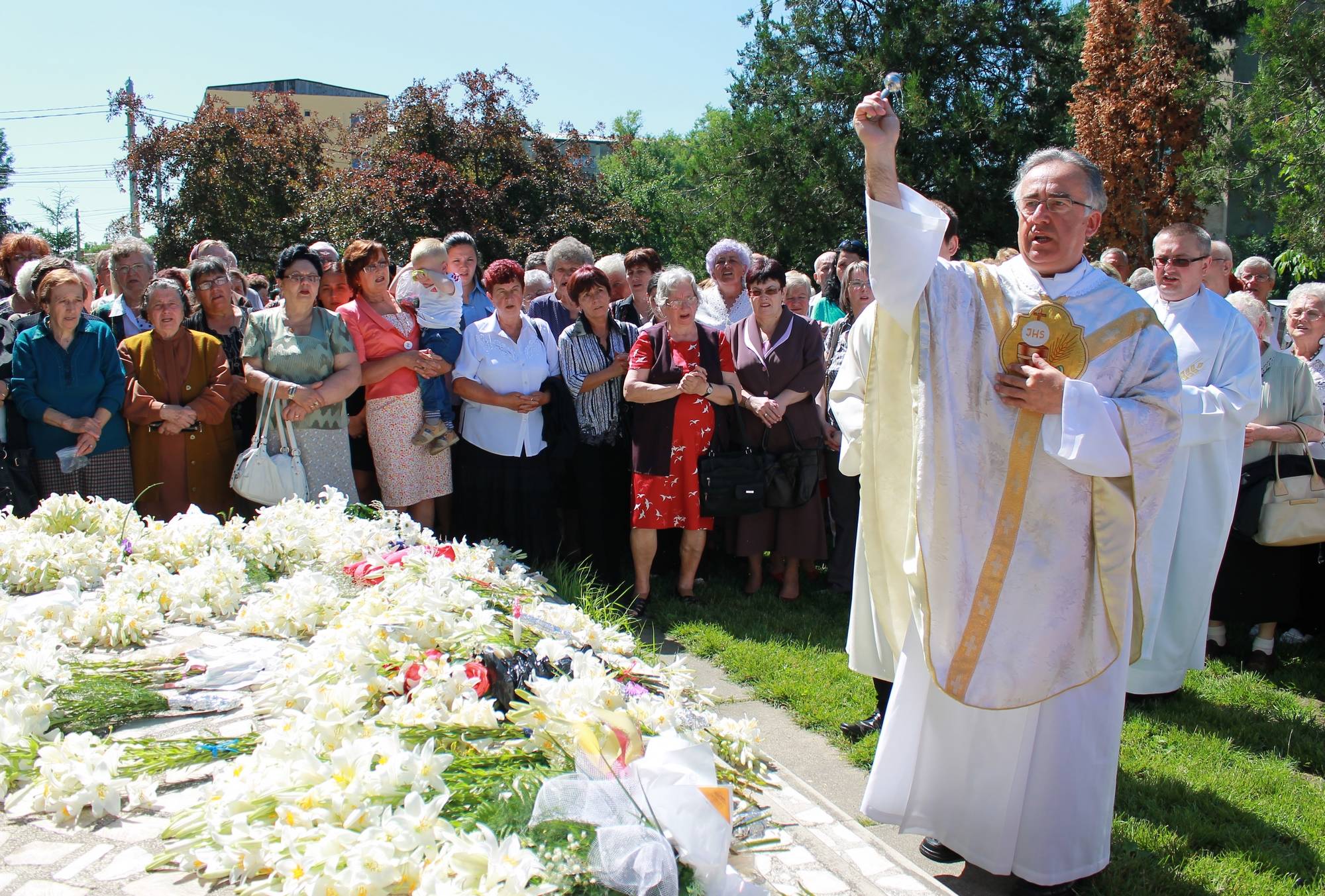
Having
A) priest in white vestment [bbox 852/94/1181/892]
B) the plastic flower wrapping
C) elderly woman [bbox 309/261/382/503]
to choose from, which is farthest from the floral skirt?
priest in white vestment [bbox 852/94/1181/892]

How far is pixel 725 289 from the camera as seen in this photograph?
7371 mm

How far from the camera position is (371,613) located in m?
3.47

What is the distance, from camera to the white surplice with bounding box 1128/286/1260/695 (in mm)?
4852

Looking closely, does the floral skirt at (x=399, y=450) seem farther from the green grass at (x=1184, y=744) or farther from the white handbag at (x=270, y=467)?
the green grass at (x=1184, y=744)

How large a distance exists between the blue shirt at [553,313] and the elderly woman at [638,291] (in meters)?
0.34

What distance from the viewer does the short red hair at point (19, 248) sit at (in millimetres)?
7516

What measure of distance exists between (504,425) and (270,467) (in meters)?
1.42

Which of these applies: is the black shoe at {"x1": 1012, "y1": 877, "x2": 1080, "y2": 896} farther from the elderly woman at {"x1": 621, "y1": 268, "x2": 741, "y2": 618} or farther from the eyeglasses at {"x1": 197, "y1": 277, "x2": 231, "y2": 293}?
the eyeglasses at {"x1": 197, "y1": 277, "x2": 231, "y2": 293}

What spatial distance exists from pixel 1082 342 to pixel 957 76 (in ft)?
63.6

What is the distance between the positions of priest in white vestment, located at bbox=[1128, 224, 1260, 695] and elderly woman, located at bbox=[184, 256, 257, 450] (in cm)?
505

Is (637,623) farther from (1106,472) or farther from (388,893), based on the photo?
(388,893)

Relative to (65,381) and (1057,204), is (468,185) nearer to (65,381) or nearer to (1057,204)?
(65,381)

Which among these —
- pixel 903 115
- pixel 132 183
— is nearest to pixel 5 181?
pixel 132 183

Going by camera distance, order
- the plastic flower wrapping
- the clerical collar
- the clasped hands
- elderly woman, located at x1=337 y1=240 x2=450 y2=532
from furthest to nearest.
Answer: elderly woman, located at x1=337 y1=240 x2=450 y2=532 → the clerical collar → the clasped hands → the plastic flower wrapping
